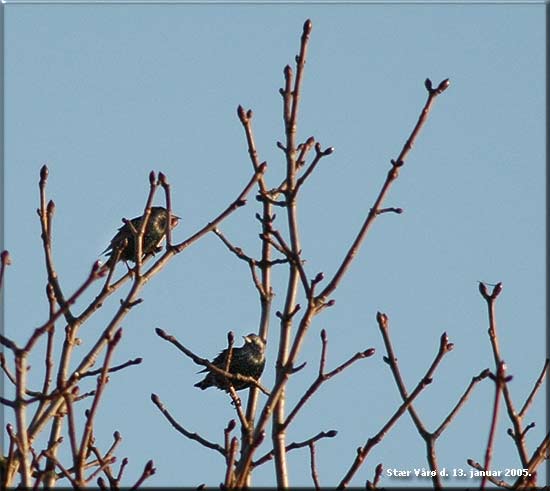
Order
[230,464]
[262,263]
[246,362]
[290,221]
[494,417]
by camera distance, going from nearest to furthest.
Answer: [494,417]
[230,464]
[290,221]
[262,263]
[246,362]

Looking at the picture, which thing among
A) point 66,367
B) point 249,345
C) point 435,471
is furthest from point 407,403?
point 249,345

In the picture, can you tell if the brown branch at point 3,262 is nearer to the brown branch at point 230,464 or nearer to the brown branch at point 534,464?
the brown branch at point 230,464

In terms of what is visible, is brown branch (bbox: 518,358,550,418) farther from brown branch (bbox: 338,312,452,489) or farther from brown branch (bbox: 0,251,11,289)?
brown branch (bbox: 0,251,11,289)

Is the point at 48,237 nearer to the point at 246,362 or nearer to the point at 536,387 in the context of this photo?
the point at 536,387

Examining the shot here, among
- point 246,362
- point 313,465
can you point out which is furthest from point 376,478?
point 246,362

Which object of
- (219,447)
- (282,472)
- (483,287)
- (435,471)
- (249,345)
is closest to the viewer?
(435,471)

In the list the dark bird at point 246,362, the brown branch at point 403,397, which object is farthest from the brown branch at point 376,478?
the dark bird at point 246,362

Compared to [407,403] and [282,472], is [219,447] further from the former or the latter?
[407,403]

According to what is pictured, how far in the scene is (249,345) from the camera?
311 inches

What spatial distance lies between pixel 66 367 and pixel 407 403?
1.34 m

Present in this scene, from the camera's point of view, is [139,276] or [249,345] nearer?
[139,276]

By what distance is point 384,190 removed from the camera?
4.31 meters

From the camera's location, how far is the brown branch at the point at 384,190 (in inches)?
167

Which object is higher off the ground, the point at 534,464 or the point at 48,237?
the point at 48,237
